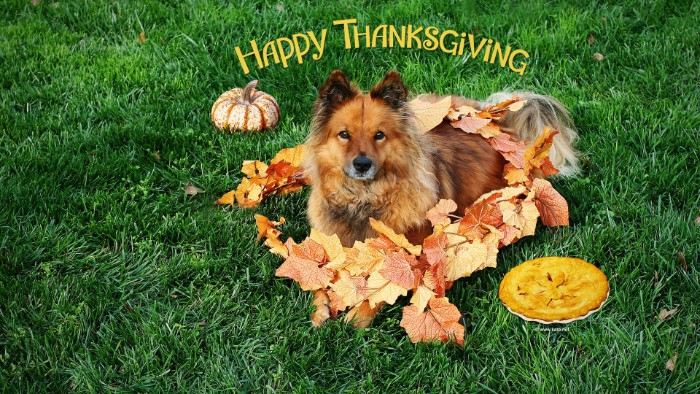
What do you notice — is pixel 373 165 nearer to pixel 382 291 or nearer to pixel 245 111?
pixel 382 291

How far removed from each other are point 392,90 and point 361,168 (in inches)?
15.2

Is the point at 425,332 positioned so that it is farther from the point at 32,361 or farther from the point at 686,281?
the point at 32,361

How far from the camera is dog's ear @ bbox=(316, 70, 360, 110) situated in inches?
117

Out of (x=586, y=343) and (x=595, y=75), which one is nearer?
(x=586, y=343)

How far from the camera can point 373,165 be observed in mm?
2945

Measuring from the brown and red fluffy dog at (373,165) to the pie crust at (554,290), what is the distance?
0.50 metres

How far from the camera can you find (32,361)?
2.64 m

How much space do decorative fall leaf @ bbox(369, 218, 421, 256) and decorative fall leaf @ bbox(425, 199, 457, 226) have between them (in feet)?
0.52

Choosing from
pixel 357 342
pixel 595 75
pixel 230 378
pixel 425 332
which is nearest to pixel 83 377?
pixel 230 378

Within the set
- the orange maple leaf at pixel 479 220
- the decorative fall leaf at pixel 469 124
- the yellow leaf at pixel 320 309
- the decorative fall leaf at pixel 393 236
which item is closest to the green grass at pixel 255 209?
the yellow leaf at pixel 320 309

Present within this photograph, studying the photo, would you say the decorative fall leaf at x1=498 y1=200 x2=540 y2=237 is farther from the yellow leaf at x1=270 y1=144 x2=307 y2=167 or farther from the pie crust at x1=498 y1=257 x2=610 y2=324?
the yellow leaf at x1=270 y1=144 x2=307 y2=167

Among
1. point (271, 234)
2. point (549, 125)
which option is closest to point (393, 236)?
point (271, 234)

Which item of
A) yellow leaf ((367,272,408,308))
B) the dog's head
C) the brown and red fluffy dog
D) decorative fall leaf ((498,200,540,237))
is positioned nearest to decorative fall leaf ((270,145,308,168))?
the brown and red fluffy dog

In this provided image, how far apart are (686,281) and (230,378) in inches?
77.4
